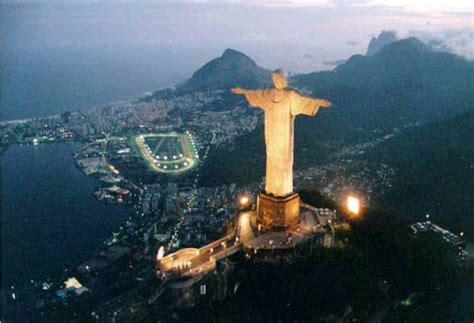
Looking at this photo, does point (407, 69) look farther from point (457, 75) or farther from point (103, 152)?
point (103, 152)

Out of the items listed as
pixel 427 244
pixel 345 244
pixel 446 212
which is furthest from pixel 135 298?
pixel 446 212

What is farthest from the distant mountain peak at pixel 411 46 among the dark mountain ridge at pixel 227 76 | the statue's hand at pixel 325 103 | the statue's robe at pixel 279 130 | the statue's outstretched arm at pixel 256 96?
the statue's hand at pixel 325 103

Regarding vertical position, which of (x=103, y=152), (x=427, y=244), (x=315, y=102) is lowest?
(x=103, y=152)

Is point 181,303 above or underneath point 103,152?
above

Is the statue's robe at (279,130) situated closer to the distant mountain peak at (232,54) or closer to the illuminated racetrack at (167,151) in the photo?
the illuminated racetrack at (167,151)

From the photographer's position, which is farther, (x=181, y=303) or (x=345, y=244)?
(x=345, y=244)

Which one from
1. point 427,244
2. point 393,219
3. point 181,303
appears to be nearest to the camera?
point 181,303
